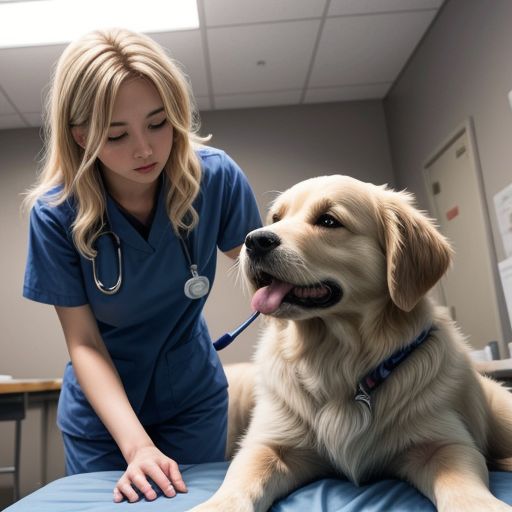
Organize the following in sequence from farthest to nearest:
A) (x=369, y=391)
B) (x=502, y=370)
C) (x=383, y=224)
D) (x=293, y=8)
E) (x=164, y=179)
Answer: (x=293, y=8)
(x=502, y=370)
(x=164, y=179)
(x=383, y=224)
(x=369, y=391)

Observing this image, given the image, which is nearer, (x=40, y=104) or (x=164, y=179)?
(x=164, y=179)

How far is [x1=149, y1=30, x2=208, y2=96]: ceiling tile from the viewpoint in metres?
3.69

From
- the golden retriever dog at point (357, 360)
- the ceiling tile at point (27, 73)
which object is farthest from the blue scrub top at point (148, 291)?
the ceiling tile at point (27, 73)

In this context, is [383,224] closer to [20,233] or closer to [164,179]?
[164,179]

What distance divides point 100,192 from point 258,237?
18.2 inches

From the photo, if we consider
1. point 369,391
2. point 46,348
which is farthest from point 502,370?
point 46,348

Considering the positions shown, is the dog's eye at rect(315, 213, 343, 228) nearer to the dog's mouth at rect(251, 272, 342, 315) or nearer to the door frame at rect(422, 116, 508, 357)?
the dog's mouth at rect(251, 272, 342, 315)

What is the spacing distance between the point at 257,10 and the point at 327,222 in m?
2.75

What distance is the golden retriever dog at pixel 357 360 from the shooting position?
0.92 m

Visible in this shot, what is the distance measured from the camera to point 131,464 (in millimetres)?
972

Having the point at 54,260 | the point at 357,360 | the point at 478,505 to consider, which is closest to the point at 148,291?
the point at 54,260

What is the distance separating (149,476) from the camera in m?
0.95

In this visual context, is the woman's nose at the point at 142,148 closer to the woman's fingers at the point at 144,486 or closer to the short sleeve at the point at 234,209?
the short sleeve at the point at 234,209

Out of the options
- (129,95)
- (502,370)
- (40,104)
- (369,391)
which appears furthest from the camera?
(40,104)
